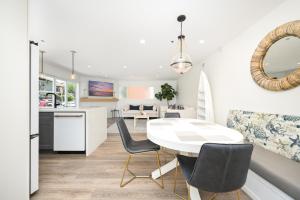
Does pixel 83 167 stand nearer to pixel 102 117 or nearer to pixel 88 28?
pixel 102 117

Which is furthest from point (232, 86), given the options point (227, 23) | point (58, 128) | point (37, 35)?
point (37, 35)

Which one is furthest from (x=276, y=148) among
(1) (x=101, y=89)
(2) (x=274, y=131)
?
(1) (x=101, y=89)

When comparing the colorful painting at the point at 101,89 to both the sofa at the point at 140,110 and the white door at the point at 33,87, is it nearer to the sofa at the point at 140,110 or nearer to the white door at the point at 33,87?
the sofa at the point at 140,110

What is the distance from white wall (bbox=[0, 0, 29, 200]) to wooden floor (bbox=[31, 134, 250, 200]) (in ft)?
1.67

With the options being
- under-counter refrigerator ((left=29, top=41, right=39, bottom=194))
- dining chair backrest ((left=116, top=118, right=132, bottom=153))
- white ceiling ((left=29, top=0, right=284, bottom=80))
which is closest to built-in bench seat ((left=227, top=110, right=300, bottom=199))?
→ dining chair backrest ((left=116, top=118, right=132, bottom=153))

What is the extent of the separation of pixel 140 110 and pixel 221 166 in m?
7.05

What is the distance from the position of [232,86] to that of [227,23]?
1.26m

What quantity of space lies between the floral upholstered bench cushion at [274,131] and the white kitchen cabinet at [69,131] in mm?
2922

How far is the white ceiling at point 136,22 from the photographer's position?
74.1 inches

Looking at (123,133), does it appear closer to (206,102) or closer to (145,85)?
(206,102)

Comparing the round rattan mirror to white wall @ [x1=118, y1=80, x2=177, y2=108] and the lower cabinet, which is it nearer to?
the lower cabinet

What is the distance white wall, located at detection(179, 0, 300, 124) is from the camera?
1774mm

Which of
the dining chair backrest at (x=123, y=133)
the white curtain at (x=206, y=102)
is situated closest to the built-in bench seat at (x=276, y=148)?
the white curtain at (x=206, y=102)

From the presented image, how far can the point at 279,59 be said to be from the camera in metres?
1.91
